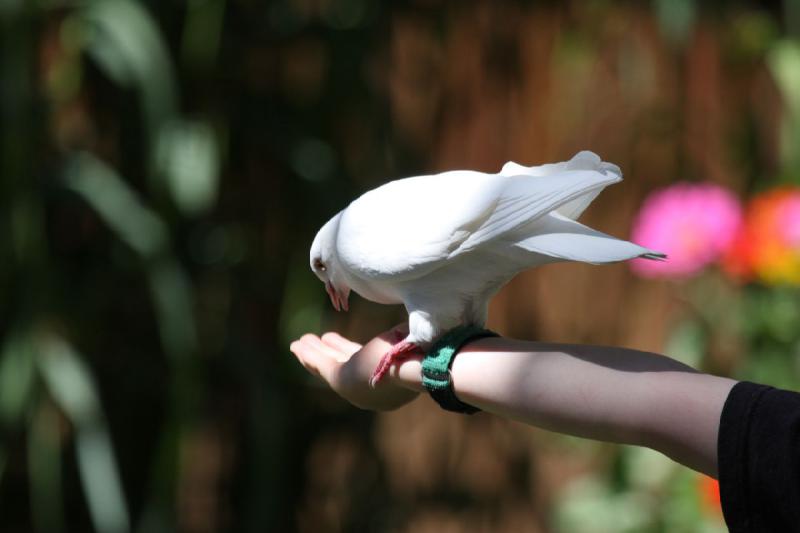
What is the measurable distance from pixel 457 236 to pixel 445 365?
89 mm

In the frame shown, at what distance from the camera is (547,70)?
1.83m

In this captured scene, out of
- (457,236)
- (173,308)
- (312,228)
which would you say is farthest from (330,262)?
Result: (312,228)

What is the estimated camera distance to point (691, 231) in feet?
4.77

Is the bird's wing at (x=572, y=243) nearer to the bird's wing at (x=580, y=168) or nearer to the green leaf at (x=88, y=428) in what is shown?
the bird's wing at (x=580, y=168)

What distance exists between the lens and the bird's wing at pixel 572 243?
2.03 feet

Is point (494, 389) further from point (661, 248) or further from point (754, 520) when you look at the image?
point (661, 248)

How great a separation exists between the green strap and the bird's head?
0.36ft

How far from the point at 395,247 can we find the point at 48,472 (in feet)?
3.54

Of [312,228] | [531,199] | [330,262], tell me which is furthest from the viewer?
[312,228]

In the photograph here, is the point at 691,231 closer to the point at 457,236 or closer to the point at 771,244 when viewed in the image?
the point at 771,244

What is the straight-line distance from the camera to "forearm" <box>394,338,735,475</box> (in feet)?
1.96

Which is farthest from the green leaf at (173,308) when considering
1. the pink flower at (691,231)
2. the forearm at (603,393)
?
the forearm at (603,393)

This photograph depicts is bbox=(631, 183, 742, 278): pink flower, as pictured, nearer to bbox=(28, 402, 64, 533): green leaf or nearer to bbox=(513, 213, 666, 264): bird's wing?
bbox=(513, 213, 666, 264): bird's wing

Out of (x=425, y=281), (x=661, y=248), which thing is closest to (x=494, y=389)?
(x=425, y=281)
